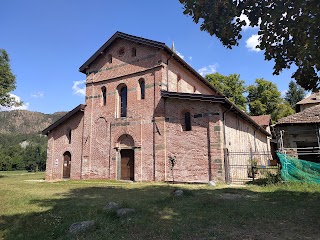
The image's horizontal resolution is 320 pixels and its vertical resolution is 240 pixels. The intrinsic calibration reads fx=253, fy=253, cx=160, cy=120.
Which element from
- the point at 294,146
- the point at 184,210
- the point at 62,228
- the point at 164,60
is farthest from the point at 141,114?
the point at 62,228

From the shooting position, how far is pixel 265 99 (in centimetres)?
4331

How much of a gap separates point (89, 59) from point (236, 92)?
92.2ft

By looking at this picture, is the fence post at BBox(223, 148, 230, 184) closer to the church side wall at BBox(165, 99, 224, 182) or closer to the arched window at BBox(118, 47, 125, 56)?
the church side wall at BBox(165, 99, 224, 182)

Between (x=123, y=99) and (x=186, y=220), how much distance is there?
15319 millimetres

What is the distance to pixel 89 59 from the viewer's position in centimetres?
→ 2292

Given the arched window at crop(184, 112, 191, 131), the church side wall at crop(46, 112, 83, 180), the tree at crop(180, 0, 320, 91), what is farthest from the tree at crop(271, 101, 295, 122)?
the tree at crop(180, 0, 320, 91)

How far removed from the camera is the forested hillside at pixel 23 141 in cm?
6631

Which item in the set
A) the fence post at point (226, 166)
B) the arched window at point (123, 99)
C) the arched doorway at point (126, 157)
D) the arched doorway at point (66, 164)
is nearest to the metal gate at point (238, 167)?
the fence post at point (226, 166)

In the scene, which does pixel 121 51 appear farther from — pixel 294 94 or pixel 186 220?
pixel 294 94

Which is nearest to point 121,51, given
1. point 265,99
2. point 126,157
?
point 126,157

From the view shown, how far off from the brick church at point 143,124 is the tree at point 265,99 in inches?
771

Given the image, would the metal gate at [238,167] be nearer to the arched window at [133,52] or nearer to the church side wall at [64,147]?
the arched window at [133,52]

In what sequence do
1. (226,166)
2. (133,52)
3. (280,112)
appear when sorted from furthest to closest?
1. (280,112)
2. (133,52)
3. (226,166)

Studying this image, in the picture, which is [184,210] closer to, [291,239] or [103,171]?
[291,239]
